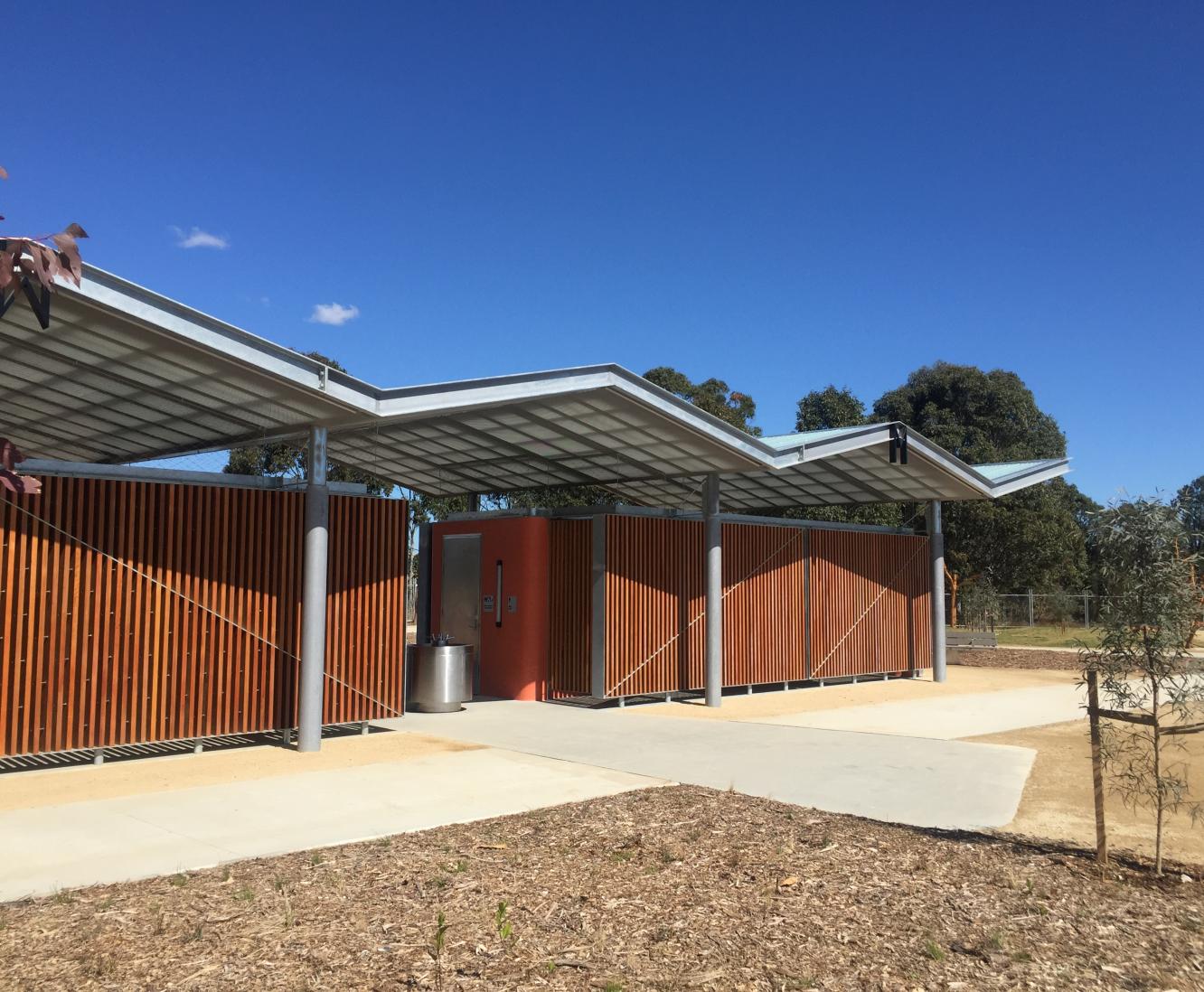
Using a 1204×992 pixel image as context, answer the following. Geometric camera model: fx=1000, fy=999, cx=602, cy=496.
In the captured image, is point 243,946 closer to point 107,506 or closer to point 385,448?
point 107,506

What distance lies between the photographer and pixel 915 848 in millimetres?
6828

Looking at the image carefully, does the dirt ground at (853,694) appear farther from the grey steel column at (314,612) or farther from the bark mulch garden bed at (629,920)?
the bark mulch garden bed at (629,920)

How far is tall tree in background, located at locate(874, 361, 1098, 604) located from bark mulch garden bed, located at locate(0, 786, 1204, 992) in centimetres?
2892

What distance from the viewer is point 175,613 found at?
10.8 metres

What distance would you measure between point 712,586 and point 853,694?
452 cm

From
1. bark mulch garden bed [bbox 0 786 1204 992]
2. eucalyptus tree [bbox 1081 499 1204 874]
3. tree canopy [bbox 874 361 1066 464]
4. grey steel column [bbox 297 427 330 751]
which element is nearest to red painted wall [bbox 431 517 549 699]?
grey steel column [bbox 297 427 330 751]

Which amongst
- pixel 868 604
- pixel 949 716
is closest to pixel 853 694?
pixel 868 604

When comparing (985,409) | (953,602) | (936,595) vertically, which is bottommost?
(953,602)

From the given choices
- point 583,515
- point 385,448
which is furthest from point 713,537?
point 385,448

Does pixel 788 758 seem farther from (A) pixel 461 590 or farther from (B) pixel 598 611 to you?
(A) pixel 461 590

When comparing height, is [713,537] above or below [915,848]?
above

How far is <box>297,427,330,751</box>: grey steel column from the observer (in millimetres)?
11109

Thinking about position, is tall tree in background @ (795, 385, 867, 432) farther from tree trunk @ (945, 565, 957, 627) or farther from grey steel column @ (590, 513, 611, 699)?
grey steel column @ (590, 513, 611, 699)

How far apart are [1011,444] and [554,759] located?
4024 centimetres
